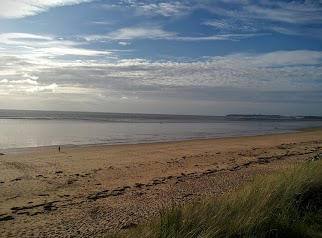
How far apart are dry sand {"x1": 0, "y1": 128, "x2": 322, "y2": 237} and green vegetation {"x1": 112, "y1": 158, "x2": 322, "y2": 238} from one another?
43.6 inches

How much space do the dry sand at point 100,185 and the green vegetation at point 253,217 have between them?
43.6 inches

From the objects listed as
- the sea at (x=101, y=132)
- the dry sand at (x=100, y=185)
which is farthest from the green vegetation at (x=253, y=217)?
the sea at (x=101, y=132)

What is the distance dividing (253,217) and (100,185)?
7340 millimetres

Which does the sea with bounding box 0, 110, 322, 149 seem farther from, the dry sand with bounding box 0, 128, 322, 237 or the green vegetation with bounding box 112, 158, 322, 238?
the green vegetation with bounding box 112, 158, 322, 238

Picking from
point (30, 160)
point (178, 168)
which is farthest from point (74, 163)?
point (178, 168)

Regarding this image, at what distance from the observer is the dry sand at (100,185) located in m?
7.22

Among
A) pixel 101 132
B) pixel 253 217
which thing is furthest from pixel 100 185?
pixel 101 132

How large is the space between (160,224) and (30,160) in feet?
44.4

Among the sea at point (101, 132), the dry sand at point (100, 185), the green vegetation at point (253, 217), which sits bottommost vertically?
the dry sand at point (100, 185)

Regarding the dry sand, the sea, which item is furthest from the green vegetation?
the sea

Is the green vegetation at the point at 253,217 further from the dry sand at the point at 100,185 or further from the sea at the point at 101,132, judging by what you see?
the sea at the point at 101,132

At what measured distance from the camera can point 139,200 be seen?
8969 millimetres

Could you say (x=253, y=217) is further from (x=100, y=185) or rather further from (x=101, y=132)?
(x=101, y=132)

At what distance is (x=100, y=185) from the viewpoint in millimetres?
11031
